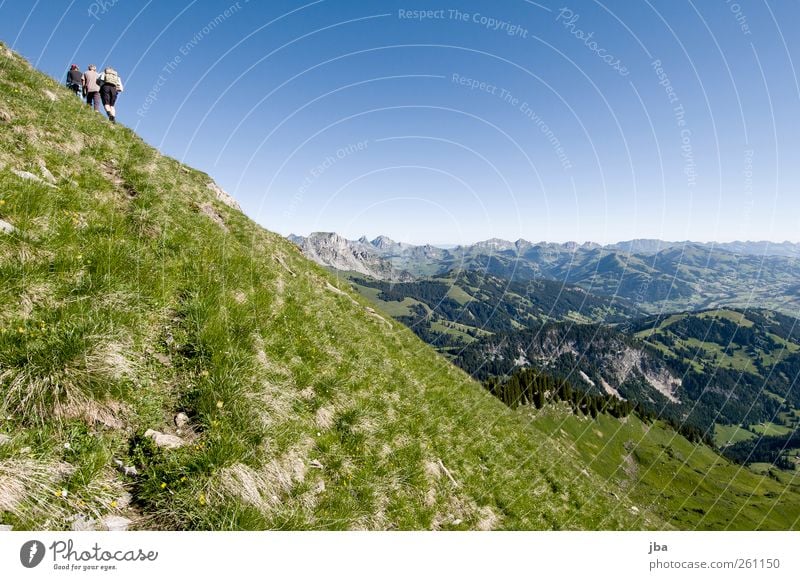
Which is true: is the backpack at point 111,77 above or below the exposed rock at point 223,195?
above

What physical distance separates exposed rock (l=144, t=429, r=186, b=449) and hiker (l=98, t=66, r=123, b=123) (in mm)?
25418

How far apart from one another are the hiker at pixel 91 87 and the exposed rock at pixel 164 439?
27.4 metres

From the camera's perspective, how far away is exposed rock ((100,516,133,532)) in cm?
472

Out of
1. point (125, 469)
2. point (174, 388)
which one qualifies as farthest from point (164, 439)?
point (174, 388)

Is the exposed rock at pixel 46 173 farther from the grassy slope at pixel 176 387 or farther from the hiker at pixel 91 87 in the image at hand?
the hiker at pixel 91 87

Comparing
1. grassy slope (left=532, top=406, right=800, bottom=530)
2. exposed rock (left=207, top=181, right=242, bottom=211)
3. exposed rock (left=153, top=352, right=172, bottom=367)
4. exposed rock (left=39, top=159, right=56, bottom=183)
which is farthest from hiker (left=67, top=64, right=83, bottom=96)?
grassy slope (left=532, top=406, right=800, bottom=530)

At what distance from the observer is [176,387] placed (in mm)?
6852

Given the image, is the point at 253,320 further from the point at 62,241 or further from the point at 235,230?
the point at 235,230

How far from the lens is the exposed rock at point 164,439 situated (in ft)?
18.8

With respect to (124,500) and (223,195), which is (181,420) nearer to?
(124,500)

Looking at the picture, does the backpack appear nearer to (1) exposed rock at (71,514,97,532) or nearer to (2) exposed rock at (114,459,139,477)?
(2) exposed rock at (114,459,139,477)

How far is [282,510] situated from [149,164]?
52.8ft
